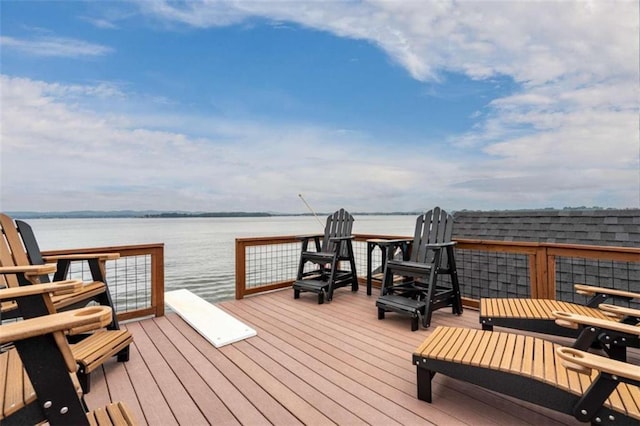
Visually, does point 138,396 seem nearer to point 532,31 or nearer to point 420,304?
point 420,304

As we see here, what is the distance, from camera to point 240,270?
4344 millimetres

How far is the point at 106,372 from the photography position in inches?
90.1

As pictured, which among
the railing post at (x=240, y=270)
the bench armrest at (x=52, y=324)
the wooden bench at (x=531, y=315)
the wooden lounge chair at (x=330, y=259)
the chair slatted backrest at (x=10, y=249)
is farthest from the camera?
the railing post at (x=240, y=270)

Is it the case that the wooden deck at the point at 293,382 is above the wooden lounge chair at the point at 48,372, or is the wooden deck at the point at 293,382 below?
below

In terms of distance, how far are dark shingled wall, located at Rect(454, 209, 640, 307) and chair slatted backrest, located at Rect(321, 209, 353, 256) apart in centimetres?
278

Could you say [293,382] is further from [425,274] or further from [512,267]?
[512,267]

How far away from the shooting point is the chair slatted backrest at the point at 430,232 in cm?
372

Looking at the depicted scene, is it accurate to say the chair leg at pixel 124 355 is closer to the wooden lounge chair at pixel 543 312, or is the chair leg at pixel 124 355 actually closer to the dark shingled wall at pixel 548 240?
the wooden lounge chair at pixel 543 312

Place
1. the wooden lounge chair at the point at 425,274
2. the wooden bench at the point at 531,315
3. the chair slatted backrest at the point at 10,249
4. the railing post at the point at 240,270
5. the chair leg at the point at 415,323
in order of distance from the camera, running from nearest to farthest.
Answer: the chair slatted backrest at the point at 10,249, the wooden bench at the point at 531,315, the chair leg at the point at 415,323, the wooden lounge chair at the point at 425,274, the railing post at the point at 240,270

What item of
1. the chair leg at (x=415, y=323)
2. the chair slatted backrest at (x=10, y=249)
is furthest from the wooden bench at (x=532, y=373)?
the chair slatted backrest at (x=10, y=249)

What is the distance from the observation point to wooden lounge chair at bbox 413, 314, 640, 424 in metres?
1.30

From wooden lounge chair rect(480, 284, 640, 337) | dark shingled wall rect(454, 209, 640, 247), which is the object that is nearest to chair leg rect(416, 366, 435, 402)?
wooden lounge chair rect(480, 284, 640, 337)

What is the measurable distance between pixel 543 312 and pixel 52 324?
322 cm

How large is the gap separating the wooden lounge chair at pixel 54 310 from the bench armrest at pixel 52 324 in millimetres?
236
